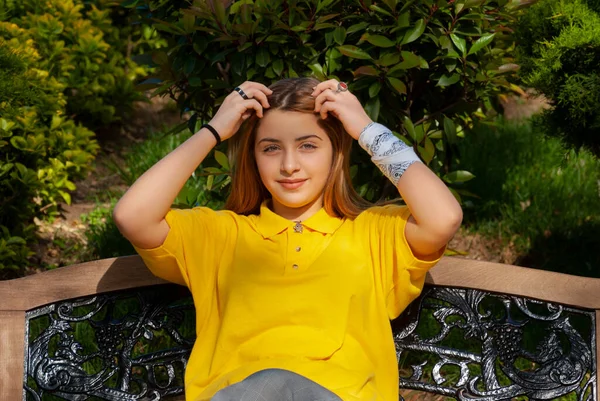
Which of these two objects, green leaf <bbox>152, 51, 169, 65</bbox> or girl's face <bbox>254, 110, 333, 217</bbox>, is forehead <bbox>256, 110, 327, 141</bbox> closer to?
girl's face <bbox>254, 110, 333, 217</bbox>

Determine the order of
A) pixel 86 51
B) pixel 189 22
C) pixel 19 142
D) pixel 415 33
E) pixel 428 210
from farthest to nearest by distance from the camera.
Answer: pixel 86 51
pixel 19 142
pixel 189 22
pixel 415 33
pixel 428 210

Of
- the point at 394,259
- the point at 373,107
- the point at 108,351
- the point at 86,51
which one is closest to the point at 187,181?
the point at 86,51

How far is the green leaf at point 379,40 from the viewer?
3.24 metres

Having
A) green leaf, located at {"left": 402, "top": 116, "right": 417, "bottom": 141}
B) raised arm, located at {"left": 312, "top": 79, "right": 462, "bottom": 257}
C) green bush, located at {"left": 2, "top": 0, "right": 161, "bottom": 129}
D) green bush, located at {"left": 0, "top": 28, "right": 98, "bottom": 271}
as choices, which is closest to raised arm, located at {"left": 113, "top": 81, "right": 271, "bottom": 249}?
raised arm, located at {"left": 312, "top": 79, "right": 462, "bottom": 257}

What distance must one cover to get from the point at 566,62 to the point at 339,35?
0.85 metres

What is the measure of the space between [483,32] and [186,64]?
1130 millimetres

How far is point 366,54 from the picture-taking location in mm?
3287

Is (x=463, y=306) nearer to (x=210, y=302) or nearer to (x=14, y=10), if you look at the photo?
(x=210, y=302)

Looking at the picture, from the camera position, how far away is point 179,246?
2916mm

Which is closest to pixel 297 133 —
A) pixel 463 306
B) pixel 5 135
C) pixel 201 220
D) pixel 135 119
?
pixel 201 220

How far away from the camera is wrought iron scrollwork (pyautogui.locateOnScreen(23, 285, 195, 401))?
301cm

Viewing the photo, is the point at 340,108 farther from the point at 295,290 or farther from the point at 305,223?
the point at 295,290

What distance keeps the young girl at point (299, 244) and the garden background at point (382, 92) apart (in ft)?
1.25

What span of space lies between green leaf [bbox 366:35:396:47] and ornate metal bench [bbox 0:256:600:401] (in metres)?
0.79
